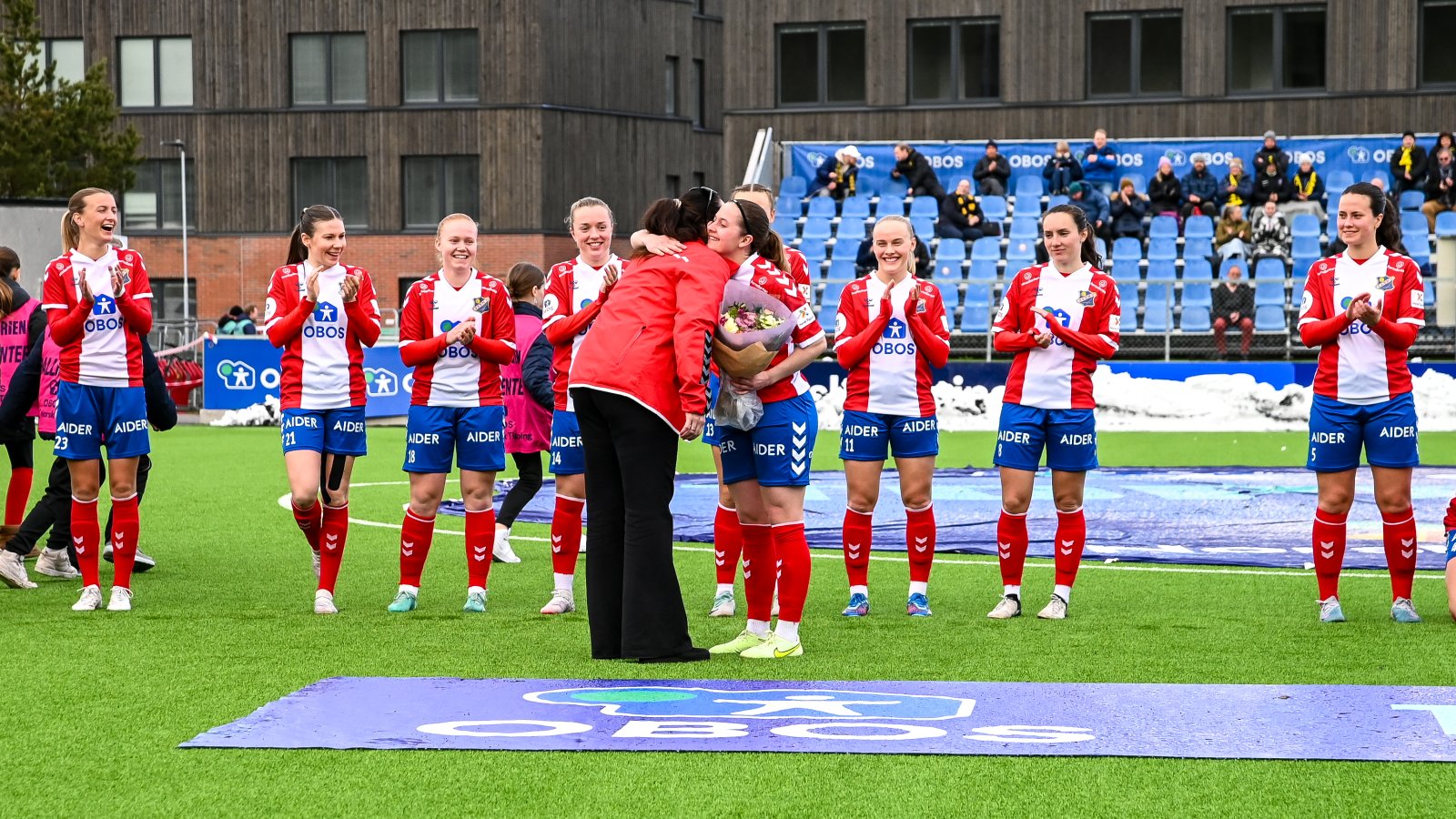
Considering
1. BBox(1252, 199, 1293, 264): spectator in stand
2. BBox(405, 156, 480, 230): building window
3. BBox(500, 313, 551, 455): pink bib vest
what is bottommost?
BBox(500, 313, 551, 455): pink bib vest

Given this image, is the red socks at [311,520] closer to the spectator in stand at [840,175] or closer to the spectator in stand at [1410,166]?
the spectator in stand at [840,175]

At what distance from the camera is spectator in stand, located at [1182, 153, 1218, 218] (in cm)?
2705

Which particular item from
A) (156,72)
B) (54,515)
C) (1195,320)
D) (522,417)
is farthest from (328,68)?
(54,515)

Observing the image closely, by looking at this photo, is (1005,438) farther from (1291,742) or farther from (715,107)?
(715,107)

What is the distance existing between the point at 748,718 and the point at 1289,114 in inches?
1069

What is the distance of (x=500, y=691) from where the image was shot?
616 cm

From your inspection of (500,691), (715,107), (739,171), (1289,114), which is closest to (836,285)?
(739,171)

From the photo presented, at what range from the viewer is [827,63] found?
31.8m

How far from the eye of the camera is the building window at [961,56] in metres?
31.5

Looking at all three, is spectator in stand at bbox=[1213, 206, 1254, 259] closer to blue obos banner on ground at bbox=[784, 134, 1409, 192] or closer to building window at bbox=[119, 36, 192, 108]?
blue obos banner on ground at bbox=[784, 134, 1409, 192]

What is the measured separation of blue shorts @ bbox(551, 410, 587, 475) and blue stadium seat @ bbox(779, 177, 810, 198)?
2165 cm

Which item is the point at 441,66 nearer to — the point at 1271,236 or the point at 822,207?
the point at 822,207

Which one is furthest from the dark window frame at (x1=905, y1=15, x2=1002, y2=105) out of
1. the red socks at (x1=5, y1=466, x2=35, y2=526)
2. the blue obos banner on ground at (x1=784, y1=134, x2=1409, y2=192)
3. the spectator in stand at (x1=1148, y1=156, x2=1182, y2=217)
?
the red socks at (x1=5, y1=466, x2=35, y2=526)

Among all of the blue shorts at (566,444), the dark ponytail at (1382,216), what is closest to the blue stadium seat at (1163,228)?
the dark ponytail at (1382,216)
